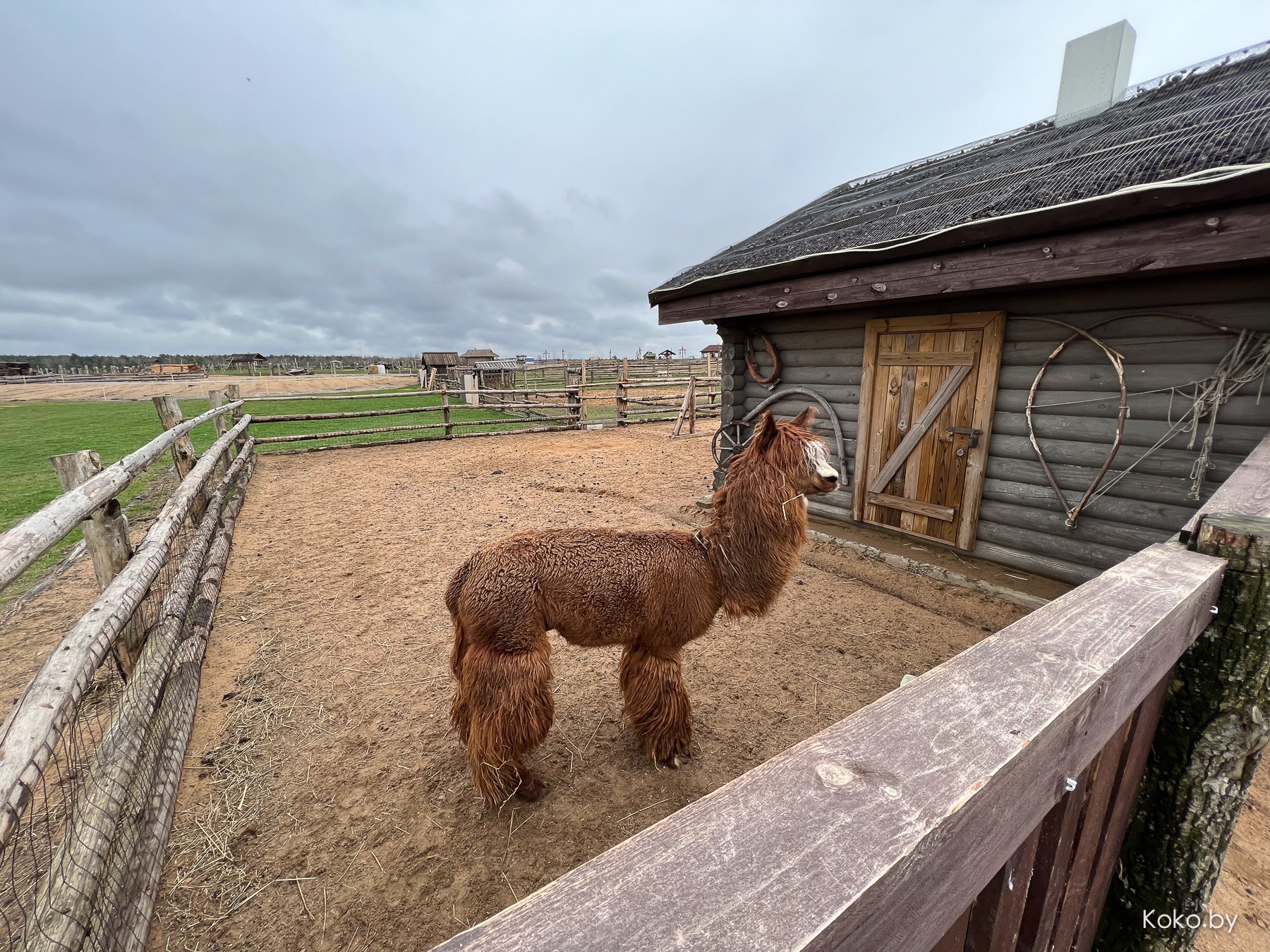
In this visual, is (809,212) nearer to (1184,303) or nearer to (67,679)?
(1184,303)

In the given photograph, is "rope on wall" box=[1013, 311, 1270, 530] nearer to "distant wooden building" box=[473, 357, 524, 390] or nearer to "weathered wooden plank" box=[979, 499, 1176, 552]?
"weathered wooden plank" box=[979, 499, 1176, 552]

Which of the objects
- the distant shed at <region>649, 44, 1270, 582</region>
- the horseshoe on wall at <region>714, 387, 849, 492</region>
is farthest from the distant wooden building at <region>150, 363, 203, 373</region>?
the distant shed at <region>649, 44, 1270, 582</region>

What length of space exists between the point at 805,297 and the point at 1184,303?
270 cm

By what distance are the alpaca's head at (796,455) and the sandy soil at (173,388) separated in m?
31.0

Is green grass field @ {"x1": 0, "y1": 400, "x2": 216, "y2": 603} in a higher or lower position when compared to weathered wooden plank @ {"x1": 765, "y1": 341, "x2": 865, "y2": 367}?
lower

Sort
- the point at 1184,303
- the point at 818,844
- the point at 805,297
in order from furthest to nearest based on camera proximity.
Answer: the point at 805,297
the point at 1184,303
the point at 818,844

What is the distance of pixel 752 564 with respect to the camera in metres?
2.32

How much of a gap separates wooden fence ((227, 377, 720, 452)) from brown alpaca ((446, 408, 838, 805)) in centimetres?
836

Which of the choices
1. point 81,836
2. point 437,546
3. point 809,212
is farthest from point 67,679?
point 809,212

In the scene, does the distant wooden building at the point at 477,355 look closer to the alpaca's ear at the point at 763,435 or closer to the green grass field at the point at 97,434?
the green grass field at the point at 97,434

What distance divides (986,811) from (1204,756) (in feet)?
3.98

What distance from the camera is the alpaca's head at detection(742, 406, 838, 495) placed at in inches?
84.6

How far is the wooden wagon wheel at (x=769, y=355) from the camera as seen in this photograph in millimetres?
6262

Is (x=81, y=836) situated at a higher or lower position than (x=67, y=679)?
lower
